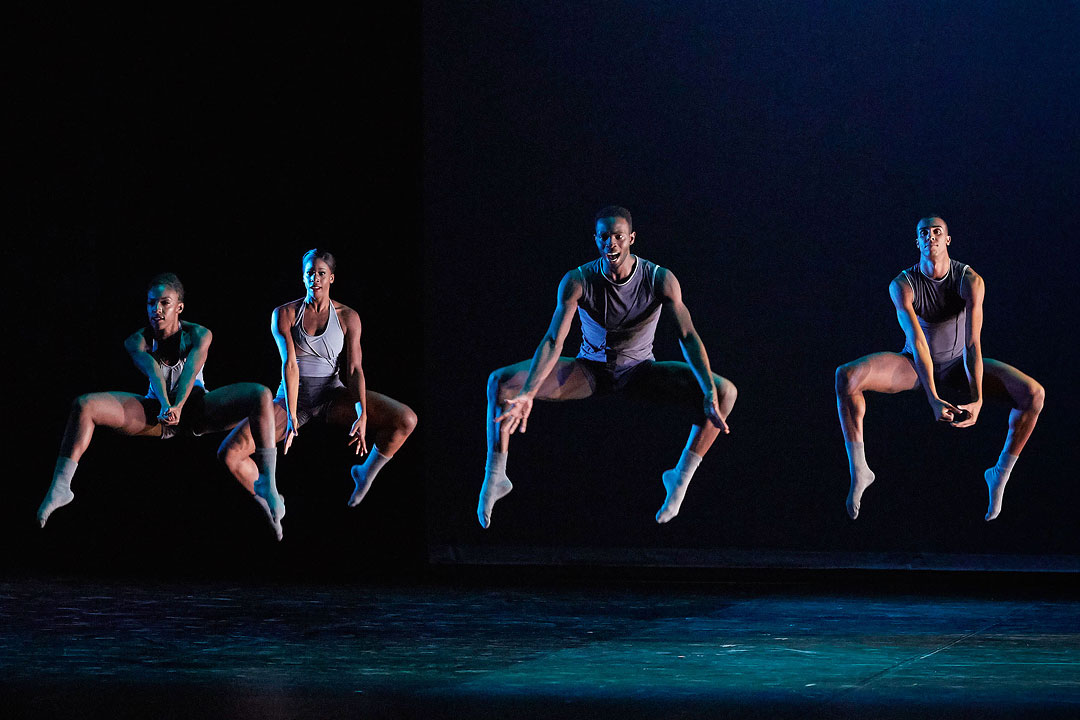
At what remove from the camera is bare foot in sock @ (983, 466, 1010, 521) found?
6.49 m

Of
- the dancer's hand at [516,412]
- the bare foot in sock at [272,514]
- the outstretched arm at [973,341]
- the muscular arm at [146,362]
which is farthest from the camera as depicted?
the bare foot in sock at [272,514]

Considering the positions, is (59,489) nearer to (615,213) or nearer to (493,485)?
(493,485)

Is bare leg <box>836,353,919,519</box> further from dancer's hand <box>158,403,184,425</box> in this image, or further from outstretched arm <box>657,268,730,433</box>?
dancer's hand <box>158,403,184,425</box>

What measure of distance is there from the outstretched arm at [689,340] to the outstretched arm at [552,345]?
0.41 meters

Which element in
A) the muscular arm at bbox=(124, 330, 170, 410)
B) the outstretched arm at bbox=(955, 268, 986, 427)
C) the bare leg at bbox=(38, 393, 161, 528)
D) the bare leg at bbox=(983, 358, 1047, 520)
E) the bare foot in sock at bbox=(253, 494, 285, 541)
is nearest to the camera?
the outstretched arm at bbox=(955, 268, 986, 427)

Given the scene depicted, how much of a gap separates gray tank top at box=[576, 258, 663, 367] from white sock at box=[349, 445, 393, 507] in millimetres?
1322

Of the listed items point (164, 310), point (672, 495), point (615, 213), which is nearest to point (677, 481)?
point (672, 495)

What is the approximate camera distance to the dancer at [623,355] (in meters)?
6.46

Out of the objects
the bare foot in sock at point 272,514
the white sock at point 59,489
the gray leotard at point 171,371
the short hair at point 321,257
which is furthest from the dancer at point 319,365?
the white sock at point 59,489

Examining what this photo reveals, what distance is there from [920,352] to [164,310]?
3656 millimetres

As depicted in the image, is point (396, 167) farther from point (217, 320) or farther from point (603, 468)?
point (603, 468)

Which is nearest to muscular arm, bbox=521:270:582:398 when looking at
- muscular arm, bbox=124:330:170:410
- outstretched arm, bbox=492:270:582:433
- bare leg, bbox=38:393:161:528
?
outstretched arm, bbox=492:270:582:433

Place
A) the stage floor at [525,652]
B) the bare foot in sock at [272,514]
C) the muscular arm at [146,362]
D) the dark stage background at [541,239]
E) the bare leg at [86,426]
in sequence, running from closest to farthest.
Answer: the stage floor at [525,652]
the dark stage background at [541,239]
the muscular arm at [146,362]
the bare leg at [86,426]
the bare foot in sock at [272,514]

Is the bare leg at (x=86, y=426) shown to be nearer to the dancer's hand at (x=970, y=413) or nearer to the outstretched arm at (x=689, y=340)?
the outstretched arm at (x=689, y=340)
